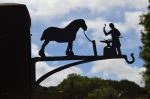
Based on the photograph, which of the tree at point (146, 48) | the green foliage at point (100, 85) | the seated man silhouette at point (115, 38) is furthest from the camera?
the green foliage at point (100, 85)

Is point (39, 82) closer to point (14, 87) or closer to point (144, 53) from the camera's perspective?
point (14, 87)

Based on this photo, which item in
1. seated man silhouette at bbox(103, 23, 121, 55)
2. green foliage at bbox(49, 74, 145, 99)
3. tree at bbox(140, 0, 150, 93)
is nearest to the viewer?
seated man silhouette at bbox(103, 23, 121, 55)

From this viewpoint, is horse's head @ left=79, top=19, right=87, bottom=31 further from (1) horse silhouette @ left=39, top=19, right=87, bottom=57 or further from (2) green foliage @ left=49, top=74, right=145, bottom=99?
(2) green foliage @ left=49, top=74, right=145, bottom=99

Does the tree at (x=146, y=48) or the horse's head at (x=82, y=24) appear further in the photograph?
the tree at (x=146, y=48)

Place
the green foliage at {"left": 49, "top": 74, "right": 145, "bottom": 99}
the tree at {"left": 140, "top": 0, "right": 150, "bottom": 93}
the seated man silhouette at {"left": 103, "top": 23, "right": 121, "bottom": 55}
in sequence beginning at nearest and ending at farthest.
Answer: the seated man silhouette at {"left": 103, "top": 23, "right": 121, "bottom": 55}
the tree at {"left": 140, "top": 0, "right": 150, "bottom": 93}
the green foliage at {"left": 49, "top": 74, "right": 145, "bottom": 99}

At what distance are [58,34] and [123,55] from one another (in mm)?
1762

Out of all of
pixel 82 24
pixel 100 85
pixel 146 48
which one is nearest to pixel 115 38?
pixel 82 24

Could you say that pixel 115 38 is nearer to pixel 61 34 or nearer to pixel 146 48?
pixel 61 34

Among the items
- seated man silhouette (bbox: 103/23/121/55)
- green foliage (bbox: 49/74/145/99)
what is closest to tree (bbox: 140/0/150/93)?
seated man silhouette (bbox: 103/23/121/55)

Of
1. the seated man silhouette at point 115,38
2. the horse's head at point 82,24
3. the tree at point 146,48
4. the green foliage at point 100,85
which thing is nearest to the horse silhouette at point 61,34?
the horse's head at point 82,24

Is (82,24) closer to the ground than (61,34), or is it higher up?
higher up

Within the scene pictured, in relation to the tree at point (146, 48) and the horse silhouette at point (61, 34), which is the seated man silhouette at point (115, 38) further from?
the tree at point (146, 48)

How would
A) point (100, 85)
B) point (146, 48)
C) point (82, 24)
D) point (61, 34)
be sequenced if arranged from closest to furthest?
point (61, 34) < point (82, 24) < point (146, 48) < point (100, 85)

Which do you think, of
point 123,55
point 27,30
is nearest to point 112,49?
point 123,55
